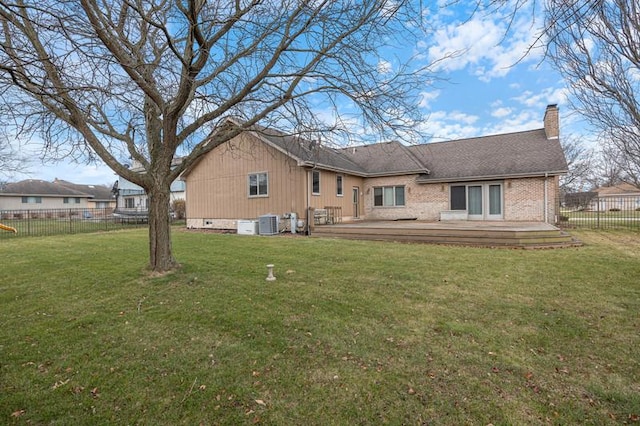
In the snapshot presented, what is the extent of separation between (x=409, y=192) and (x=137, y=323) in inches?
602

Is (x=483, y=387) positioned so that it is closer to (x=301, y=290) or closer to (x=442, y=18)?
(x=301, y=290)

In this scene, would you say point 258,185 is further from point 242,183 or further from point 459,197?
point 459,197

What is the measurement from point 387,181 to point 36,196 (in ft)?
144

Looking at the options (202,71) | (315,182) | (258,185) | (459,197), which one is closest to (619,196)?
(459,197)

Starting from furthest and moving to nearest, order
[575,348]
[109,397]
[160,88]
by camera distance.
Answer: [160,88], [575,348], [109,397]

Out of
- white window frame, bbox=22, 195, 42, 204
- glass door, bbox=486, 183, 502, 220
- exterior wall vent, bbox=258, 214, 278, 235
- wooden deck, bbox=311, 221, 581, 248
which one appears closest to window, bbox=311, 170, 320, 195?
exterior wall vent, bbox=258, 214, 278, 235

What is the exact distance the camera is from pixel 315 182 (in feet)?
49.1

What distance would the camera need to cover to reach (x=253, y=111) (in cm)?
759

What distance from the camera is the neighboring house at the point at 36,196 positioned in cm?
3832

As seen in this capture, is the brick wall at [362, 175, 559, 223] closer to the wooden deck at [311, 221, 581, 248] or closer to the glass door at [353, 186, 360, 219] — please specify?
the glass door at [353, 186, 360, 219]

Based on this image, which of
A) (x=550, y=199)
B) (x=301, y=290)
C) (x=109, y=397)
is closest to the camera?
(x=109, y=397)

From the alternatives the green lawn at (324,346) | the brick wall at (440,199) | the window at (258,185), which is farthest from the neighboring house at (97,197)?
the green lawn at (324,346)

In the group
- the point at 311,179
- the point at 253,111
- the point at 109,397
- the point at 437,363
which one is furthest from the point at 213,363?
the point at 311,179

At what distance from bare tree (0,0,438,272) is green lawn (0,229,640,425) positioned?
90.9 inches
